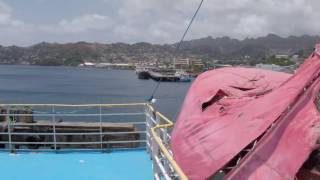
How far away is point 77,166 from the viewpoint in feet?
29.6

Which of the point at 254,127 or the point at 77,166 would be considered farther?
the point at 77,166

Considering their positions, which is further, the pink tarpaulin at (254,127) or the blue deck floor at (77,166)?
the blue deck floor at (77,166)

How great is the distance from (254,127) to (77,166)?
5.65 metres

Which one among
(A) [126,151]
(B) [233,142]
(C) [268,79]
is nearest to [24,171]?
(A) [126,151]

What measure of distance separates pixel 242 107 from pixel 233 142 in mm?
657

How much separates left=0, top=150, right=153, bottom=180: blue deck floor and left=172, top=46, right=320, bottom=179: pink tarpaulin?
10.4 ft

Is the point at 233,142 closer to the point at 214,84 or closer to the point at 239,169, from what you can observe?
the point at 239,169

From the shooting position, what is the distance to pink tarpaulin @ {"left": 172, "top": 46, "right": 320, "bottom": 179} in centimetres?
354

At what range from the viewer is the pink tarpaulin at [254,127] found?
139 inches

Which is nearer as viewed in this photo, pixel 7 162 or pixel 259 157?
pixel 259 157

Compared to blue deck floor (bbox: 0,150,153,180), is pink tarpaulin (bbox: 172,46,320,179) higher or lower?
higher

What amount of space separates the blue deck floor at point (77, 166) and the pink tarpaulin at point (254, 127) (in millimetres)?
3170

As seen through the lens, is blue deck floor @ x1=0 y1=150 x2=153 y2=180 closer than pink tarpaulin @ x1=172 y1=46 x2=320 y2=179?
No

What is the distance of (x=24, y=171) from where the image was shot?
864 centimetres
